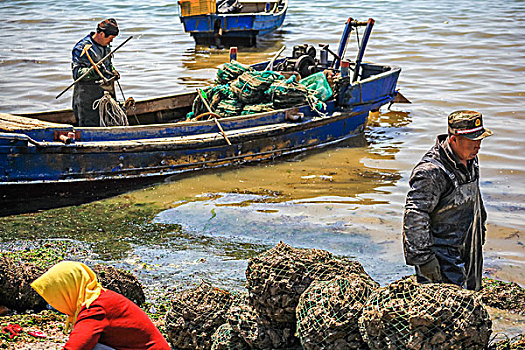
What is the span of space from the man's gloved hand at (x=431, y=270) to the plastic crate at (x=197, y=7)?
1754 cm

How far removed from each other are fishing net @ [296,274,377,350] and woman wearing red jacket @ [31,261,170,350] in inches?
43.1

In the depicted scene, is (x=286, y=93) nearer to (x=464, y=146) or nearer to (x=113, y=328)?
(x=464, y=146)

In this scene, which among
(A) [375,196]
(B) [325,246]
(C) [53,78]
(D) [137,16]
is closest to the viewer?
(B) [325,246]

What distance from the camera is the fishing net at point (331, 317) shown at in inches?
157

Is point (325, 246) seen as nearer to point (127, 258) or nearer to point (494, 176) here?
point (127, 258)

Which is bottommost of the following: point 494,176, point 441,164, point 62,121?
point 494,176

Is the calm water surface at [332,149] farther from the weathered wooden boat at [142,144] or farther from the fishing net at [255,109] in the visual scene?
the fishing net at [255,109]

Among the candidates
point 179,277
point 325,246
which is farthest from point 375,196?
point 179,277

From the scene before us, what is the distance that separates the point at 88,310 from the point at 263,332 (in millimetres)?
1531

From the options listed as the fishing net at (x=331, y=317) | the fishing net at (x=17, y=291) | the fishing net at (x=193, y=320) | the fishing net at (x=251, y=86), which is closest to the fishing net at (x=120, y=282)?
the fishing net at (x=17, y=291)

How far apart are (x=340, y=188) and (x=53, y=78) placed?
451 inches

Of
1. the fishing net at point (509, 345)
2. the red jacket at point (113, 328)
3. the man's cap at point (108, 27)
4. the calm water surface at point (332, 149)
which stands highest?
the man's cap at point (108, 27)

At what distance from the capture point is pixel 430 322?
144 inches

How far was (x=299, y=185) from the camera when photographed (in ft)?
33.7
